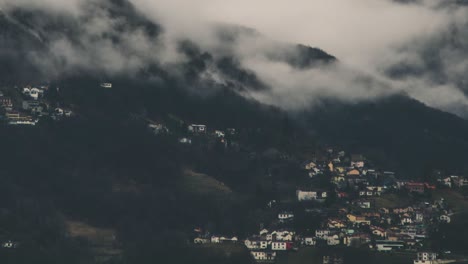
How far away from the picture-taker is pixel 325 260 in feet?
556

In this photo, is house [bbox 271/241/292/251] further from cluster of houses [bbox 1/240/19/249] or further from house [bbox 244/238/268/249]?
cluster of houses [bbox 1/240/19/249]

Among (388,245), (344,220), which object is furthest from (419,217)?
(388,245)

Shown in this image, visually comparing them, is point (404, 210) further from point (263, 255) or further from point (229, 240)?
point (263, 255)

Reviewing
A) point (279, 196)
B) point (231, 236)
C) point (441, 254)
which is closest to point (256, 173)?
point (279, 196)

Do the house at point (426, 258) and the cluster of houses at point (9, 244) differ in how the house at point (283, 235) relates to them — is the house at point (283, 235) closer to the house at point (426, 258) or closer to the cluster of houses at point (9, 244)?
the house at point (426, 258)

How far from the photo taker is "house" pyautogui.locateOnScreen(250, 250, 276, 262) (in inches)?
6752

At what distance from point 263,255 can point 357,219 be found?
16.6 meters

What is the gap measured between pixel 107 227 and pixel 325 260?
21.1 m

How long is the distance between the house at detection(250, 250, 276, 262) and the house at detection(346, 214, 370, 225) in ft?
49.1

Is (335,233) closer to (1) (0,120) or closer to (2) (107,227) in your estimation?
(2) (107,227)

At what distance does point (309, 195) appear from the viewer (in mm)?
194250

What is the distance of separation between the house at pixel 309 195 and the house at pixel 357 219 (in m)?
6.09

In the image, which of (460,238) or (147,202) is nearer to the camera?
(460,238)

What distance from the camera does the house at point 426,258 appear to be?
16900 cm
